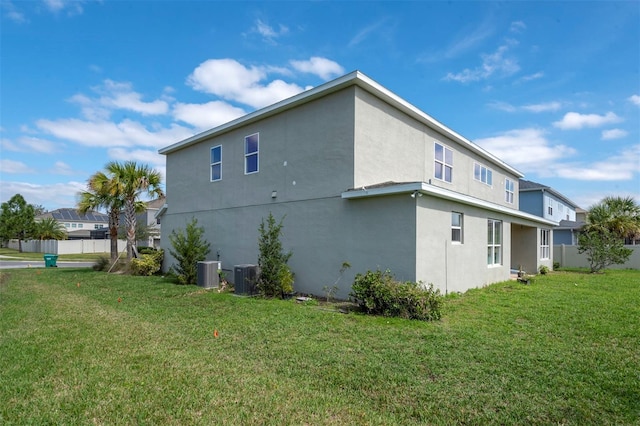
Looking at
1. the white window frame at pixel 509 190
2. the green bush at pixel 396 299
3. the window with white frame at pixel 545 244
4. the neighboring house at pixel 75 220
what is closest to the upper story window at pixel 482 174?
the white window frame at pixel 509 190

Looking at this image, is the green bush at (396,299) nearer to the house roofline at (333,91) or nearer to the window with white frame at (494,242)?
the house roofline at (333,91)

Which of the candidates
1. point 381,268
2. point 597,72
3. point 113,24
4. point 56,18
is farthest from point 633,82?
point 56,18

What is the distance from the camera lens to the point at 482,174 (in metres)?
17.8

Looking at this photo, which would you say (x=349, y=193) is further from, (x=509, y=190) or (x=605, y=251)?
(x=605, y=251)

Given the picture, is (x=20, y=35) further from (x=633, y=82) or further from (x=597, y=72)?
(x=633, y=82)

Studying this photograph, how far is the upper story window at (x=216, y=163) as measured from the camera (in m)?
14.4

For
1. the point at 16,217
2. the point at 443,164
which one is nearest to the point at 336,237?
the point at 443,164

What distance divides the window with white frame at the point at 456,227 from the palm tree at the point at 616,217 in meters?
17.1

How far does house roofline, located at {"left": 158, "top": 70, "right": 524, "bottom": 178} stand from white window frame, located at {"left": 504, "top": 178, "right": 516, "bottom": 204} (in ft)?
19.8

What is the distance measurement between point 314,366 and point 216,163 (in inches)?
450

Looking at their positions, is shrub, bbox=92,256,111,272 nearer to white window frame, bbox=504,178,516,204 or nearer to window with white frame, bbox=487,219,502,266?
window with white frame, bbox=487,219,502,266

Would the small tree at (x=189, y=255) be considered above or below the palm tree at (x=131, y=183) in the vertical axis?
below

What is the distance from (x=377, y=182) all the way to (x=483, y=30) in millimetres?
5878

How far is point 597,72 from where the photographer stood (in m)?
10.7
